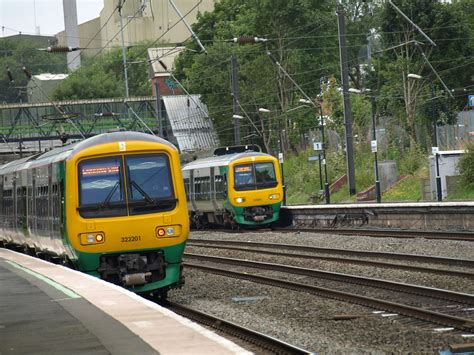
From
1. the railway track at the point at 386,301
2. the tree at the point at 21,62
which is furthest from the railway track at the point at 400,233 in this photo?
the tree at the point at 21,62

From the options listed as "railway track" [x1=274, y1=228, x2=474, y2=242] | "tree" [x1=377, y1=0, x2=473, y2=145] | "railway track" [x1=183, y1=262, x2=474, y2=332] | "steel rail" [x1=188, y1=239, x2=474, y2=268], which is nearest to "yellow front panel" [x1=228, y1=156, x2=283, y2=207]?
"railway track" [x1=274, y1=228, x2=474, y2=242]

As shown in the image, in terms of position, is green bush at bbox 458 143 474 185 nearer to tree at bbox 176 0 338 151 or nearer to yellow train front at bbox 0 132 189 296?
tree at bbox 176 0 338 151

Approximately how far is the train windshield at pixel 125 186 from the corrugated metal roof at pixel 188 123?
68.5 metres

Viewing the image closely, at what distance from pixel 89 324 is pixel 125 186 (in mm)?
5600

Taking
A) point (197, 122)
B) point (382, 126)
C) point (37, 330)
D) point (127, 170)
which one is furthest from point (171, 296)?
point (197, 122)

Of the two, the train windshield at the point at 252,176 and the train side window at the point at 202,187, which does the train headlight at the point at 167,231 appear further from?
the train side window at the point at 202,187

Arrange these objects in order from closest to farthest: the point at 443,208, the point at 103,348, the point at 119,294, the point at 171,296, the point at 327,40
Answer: the point at 103,348, the point at 119,294, the point at 171,296, the point at 443,208, the point at 327,40

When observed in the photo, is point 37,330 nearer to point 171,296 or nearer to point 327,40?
point 171,296

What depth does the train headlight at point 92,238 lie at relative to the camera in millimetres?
17016

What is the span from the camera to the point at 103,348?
1007 centimetres

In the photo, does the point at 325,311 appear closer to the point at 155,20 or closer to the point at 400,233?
Result: the point at 400,233

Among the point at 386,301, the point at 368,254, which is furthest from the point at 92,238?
the point at 368,254

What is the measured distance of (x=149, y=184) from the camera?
17.4 metres

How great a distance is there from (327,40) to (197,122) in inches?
606
